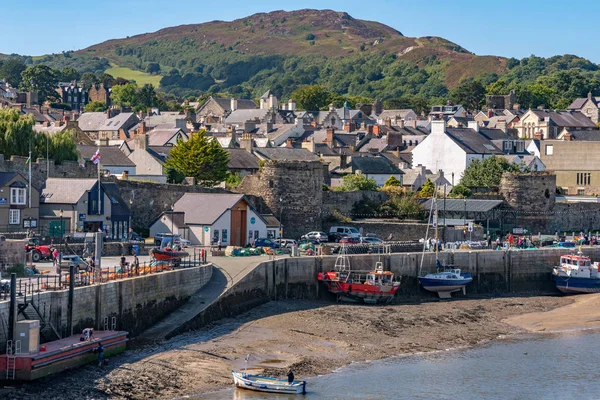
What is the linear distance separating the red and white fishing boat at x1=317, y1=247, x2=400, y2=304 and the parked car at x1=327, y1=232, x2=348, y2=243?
39.6ft

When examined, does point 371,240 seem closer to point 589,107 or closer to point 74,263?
point 74,263

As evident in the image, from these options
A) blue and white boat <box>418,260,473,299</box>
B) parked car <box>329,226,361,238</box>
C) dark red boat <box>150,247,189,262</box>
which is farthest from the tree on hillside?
dark red boat <box>150,247,189,262</box>

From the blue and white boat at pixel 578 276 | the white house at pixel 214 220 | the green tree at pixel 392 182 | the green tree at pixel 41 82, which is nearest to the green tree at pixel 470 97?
the green tree at pixel 41 82

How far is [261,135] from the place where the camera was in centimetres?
11225

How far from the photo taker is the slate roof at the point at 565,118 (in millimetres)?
137500

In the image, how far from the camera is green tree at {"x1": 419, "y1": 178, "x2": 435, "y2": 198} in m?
76.8

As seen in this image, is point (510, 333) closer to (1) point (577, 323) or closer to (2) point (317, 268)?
(1) point (577, 323)

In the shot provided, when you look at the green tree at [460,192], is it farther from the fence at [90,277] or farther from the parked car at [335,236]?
the fence at [90,277]

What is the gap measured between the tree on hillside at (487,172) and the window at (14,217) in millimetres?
37148

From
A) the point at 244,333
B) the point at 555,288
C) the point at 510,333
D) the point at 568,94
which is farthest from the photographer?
the point at 568,94

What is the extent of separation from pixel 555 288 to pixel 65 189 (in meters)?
24.1

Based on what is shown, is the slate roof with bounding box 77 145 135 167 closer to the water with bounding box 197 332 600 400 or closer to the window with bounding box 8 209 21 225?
the window with bounding box 8 209 21 225

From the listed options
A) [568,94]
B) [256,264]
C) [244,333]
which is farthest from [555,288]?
[568,94]

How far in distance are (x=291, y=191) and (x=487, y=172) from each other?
2364 cm
